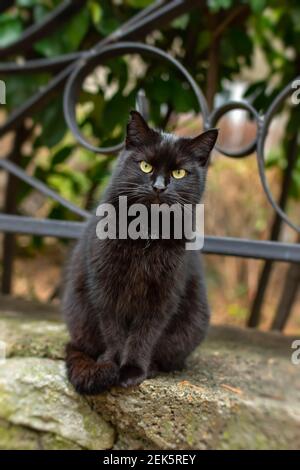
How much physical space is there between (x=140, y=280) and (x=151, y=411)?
0.91ft

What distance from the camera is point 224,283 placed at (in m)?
3.32

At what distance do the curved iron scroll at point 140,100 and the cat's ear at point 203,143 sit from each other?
27 centimetres

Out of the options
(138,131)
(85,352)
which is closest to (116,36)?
(138,131)

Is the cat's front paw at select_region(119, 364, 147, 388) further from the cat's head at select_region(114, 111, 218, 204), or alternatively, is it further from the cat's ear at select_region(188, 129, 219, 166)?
the cat's ear at select_region(188, 129, 219, 166)

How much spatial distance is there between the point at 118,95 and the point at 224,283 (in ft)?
5.51

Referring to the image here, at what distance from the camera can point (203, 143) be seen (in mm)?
1212

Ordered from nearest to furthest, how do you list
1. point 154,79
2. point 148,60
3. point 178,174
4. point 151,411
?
point 151,411
point 178,174
point 154,79
point 148,60

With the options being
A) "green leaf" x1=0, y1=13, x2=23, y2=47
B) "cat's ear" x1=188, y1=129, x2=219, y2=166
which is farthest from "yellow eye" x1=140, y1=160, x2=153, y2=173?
"green leaf" x1=0, y1=13, x2=23, y2=47

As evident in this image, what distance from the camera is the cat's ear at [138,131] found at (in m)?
1.19

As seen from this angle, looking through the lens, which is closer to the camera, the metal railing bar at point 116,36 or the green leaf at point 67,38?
the metal railing bar at point 116,36

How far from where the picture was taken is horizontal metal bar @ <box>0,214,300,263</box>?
56.6 inches

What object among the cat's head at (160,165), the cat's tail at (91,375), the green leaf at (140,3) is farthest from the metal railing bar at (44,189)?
the green leaf at (140,3)

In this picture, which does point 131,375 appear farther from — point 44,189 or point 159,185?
point 44,189

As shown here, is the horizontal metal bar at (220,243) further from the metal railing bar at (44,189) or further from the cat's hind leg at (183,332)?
the cat's hind leg at (183,332)
